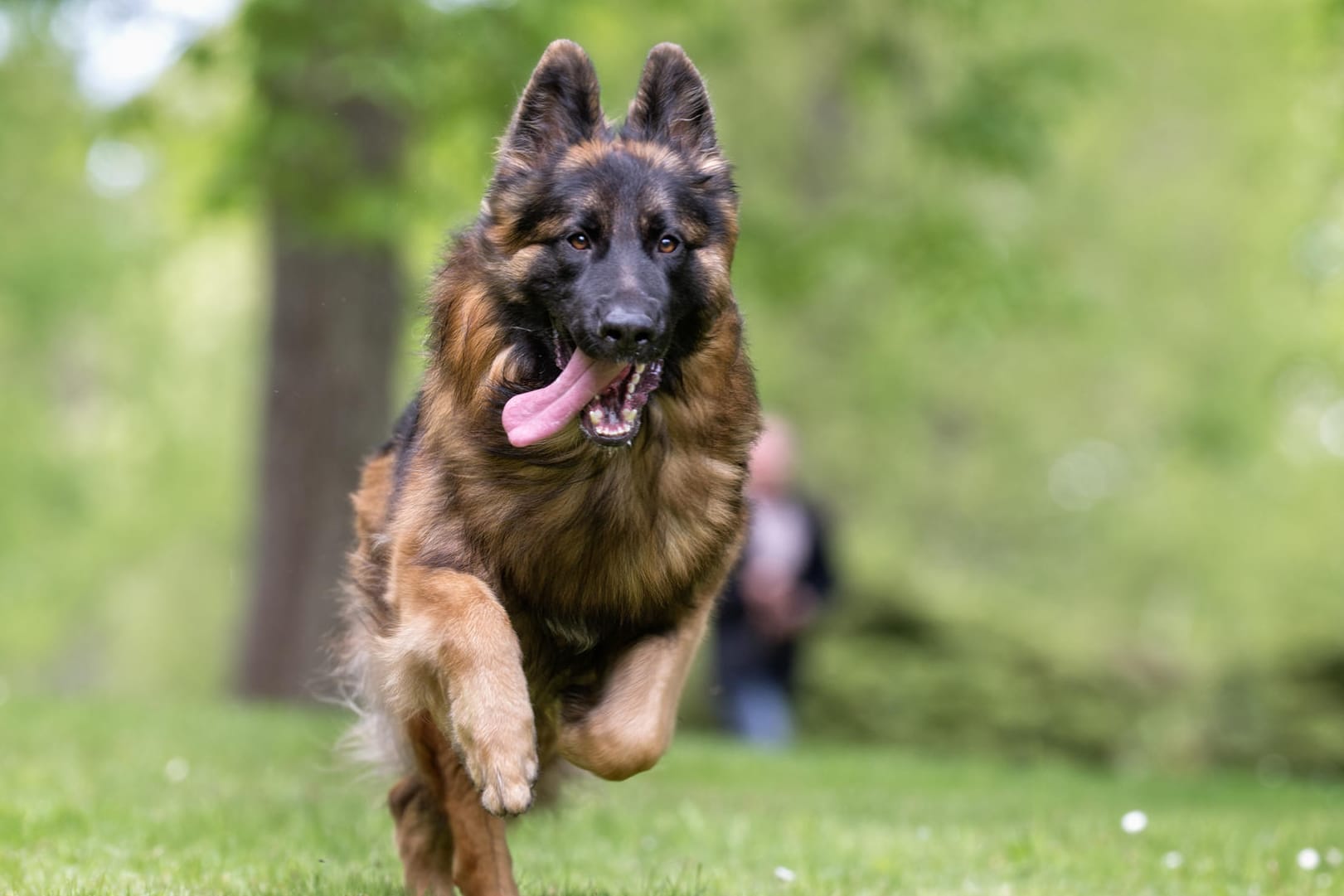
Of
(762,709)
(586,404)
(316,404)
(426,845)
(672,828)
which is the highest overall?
(586,404)

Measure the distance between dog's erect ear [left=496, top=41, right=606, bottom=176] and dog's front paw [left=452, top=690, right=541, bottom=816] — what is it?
5.24 feet

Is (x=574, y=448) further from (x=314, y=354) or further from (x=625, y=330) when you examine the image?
(x=314, y=354)

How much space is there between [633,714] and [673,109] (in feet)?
6.02

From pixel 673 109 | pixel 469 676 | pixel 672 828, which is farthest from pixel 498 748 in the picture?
pixel 672 828

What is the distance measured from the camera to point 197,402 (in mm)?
30188

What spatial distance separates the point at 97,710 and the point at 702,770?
4.91 metres

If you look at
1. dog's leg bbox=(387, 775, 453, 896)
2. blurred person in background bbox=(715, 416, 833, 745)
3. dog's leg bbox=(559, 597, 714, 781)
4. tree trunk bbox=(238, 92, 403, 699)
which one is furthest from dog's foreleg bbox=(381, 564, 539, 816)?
tree trunk bbox=(238, 92, 403, 699)

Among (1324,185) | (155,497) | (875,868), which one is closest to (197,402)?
(155,497)

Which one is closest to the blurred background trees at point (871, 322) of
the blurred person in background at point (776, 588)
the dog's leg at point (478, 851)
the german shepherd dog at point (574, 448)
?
the german shepherd dog at point (574, 448)

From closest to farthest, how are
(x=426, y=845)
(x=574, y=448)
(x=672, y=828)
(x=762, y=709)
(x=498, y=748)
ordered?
(x=498, y=748), (x=574, y=448), (x=426, y=845), (x=672, y=828), (x=762, y=709)

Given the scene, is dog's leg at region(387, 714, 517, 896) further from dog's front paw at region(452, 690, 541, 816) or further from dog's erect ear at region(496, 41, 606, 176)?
dog's erect ear at region(496, 41, 606, 176)

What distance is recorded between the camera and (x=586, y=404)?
4656mm

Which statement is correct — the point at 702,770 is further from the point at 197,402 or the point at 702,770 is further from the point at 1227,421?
the point at 197,402

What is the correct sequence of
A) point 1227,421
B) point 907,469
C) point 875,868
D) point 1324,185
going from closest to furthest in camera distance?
point 875,868 → point 1324,185 → point 1227,421 → point 907,469
